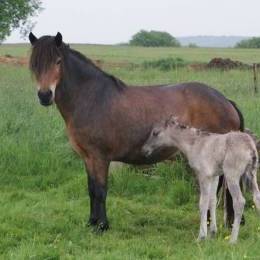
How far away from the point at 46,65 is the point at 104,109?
2.93 feet

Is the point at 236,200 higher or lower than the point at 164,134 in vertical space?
lower

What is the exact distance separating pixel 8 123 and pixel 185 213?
15.3 ft

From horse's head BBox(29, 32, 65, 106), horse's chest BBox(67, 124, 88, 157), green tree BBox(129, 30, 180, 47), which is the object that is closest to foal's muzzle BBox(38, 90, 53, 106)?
horse's head BBox(29, 32, 65, 106)

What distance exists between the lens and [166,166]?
8828mm

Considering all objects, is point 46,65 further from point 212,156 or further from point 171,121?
point 212,156

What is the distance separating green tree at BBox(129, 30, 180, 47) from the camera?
301 ft

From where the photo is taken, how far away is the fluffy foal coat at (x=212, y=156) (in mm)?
5816

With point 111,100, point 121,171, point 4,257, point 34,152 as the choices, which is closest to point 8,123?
point 34,152

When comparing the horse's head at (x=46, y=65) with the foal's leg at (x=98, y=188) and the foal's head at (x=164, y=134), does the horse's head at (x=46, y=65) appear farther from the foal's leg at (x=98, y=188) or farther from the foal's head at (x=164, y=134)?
the foal's head at (x=164, y=134)

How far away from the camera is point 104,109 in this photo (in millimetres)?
6699

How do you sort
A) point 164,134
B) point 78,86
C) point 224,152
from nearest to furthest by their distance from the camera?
1. point 224,152
2. point 164,134
3. point 78,86

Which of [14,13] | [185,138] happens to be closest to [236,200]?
[185,138]

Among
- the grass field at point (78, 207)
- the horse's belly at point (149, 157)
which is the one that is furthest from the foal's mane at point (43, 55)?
the grass field at point (78, 207)

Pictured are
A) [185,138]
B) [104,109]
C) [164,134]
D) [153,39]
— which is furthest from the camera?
[153,39]
